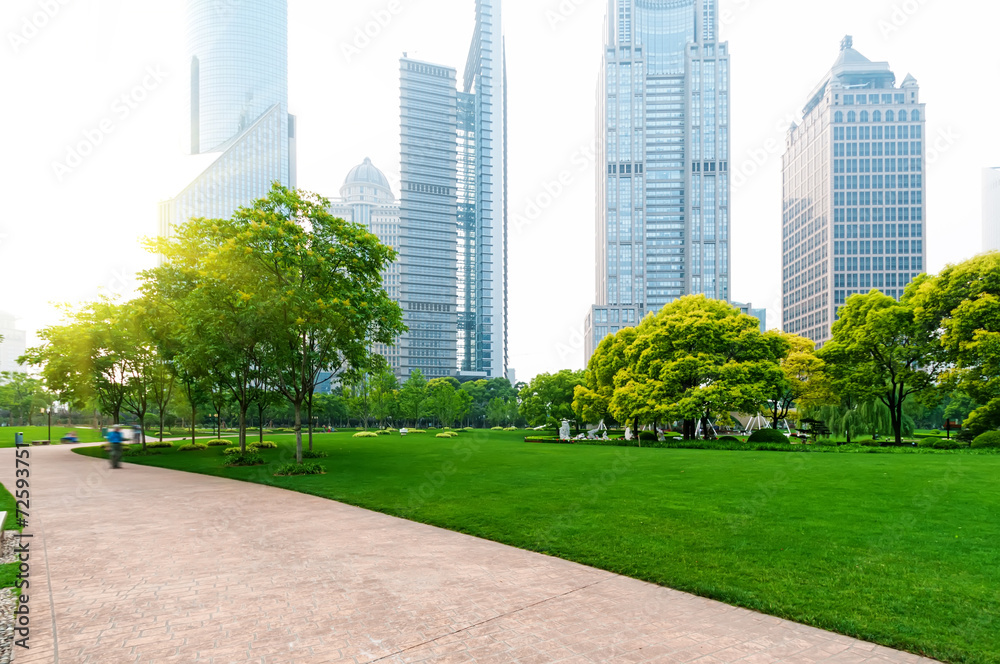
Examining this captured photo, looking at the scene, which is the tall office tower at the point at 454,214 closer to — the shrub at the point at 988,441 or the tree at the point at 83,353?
the tree at the point at 83,353

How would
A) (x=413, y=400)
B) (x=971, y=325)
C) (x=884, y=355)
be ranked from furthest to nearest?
(x=413, y=400) → (x=884, y=355) → (x=971, y=325)

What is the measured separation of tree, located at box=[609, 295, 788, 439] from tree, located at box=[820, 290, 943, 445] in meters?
4.01

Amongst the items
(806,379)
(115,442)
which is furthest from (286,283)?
(806,379)

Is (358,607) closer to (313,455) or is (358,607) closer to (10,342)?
(313,455)

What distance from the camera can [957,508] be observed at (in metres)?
10.5

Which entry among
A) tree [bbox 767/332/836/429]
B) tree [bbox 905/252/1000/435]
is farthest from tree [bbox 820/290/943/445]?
tree [bbox 767/332/836/429]

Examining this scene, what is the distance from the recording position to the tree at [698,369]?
31562 millimetres

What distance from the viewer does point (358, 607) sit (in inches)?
220

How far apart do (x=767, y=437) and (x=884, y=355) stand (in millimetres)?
8846

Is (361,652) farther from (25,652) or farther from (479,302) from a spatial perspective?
(479,302)

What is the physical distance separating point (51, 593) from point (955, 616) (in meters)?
9.97

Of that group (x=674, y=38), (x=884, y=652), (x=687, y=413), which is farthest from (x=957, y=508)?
(x=674, y=38)

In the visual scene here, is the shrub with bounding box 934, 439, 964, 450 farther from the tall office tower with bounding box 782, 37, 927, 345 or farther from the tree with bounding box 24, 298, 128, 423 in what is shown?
the tall office tower with bounding box 782, 37, 927, 345

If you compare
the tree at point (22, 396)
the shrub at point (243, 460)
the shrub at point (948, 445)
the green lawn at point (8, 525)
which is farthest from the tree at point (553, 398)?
the tree at point (22, 396)
